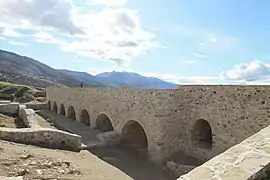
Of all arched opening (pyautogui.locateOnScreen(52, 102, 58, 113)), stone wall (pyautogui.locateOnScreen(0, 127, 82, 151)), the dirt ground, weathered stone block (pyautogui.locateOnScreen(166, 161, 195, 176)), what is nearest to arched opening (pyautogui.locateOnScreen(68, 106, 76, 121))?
arched opening (pyautogui.locateOnScreen(52, 102, 58, 113))

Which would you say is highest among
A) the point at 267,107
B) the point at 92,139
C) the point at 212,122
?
the point at 267,107

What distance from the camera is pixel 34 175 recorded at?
7895 mm

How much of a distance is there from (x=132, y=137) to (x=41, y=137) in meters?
5.45

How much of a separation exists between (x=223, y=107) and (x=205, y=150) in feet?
6.59

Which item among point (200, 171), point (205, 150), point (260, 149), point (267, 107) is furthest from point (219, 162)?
point (205, 150)

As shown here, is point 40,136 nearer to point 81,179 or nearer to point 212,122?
point 81,179

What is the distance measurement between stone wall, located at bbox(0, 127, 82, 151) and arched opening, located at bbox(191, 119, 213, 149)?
5.14 metres

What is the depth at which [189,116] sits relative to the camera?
12.9 meters

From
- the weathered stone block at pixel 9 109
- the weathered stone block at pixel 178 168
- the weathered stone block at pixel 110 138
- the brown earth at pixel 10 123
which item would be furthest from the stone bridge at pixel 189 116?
the weathered stone block at pixel 9 109

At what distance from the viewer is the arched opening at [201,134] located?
42.6 ft

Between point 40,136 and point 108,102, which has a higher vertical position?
point 108,102

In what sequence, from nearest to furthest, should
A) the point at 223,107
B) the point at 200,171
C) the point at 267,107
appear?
the point at 200,171 → the point at 267,107 → the point at 223,107

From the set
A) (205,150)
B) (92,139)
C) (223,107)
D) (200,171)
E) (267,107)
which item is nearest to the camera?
(200,171)

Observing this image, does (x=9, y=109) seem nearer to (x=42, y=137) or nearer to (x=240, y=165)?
(x=42, y=137)
